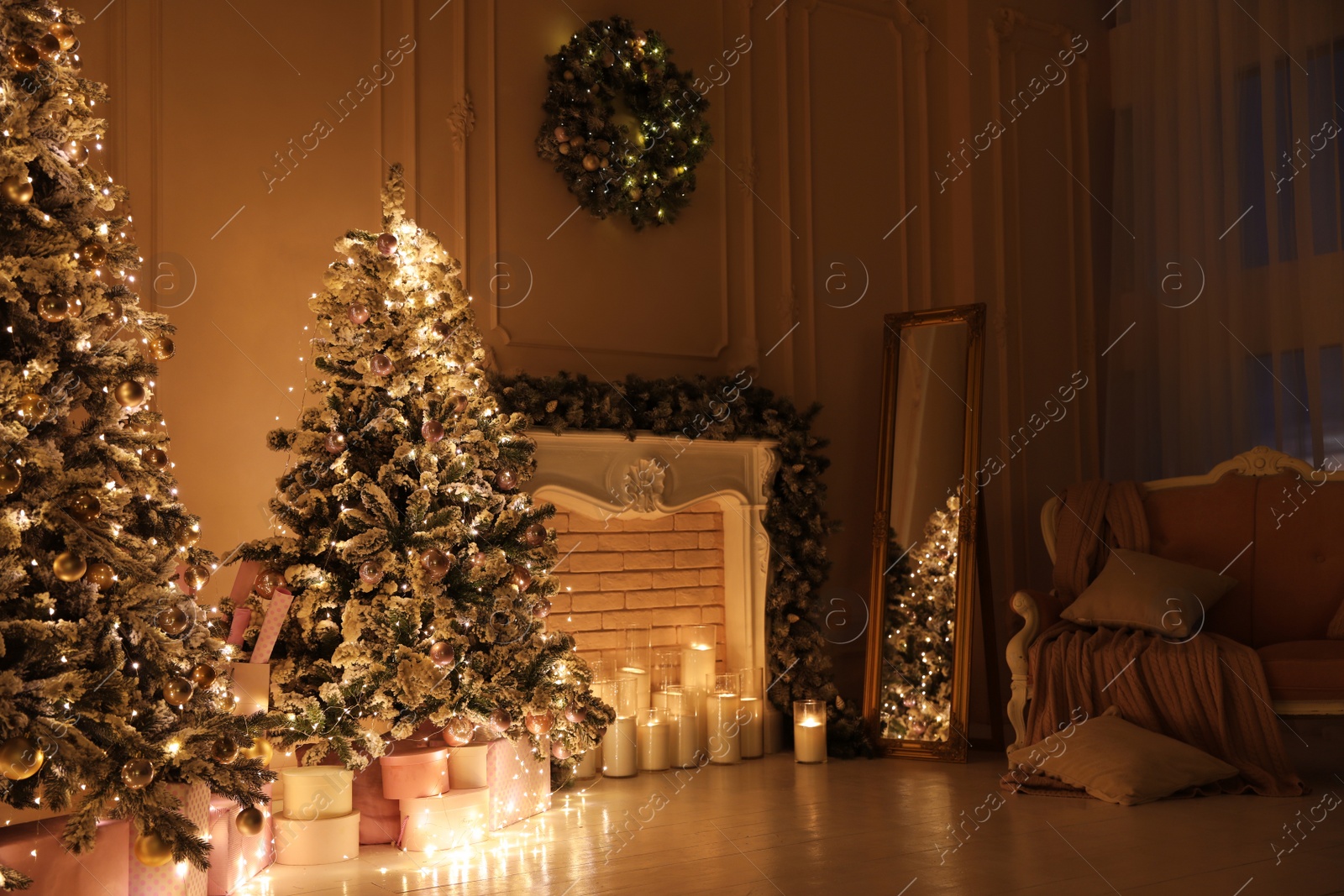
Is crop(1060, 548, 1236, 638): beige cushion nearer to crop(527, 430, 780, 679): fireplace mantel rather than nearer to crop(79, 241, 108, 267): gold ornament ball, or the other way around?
crop(527, 430, 780, 679): fireplace mantel

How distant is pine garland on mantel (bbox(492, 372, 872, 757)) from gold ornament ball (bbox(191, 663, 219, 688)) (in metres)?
2.07

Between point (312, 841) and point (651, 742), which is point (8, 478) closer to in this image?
point (312, 841)

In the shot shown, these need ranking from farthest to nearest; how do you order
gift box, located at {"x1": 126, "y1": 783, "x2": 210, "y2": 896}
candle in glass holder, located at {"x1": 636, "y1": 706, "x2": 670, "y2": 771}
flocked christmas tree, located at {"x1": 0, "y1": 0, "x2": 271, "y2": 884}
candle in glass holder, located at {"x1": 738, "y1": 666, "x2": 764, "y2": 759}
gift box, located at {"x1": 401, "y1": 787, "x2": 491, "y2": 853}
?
→ candle in glass holder, located at {"x1": 738, "y1": 666, "x2": 764, "y2": 759}
candle in glass holder, located at {"x1": 636, "y1": 706, "x2": 670, "y2": 771}
gift box, located at {"x1": 401, "y1": 787, "x2": 491, "y2": 853}
gift box, located at {"x1": 126, "y1": 783, "x2": 210, "y2": 896}
flocked christmas tree, located at {"x1": 0, "y1": 0, "x2": 271, "y2": 884}

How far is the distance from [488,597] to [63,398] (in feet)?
4.47

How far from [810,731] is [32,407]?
3.04 meters

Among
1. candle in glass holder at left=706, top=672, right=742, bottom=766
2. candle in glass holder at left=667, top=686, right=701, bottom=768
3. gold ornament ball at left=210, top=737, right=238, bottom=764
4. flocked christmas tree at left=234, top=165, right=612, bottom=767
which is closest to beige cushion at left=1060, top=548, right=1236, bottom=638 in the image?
candle in glass holder at left=706, top=672, right=742, bottom=766

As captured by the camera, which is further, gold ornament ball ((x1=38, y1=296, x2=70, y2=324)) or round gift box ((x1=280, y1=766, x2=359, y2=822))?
round gift box ((x1=280, y1=766, x2=359, y2=822))

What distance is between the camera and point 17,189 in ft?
7.65

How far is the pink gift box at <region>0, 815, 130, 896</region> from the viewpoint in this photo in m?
2.38

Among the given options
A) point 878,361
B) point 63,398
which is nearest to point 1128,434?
point 878,361

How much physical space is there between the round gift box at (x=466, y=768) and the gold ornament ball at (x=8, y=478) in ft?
5.17

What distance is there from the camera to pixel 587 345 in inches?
183

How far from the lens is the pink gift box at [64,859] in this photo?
238 cm

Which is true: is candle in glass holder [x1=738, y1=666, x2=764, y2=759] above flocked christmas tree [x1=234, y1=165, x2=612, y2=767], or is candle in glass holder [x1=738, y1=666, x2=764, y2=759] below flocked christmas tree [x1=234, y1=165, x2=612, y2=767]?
below
